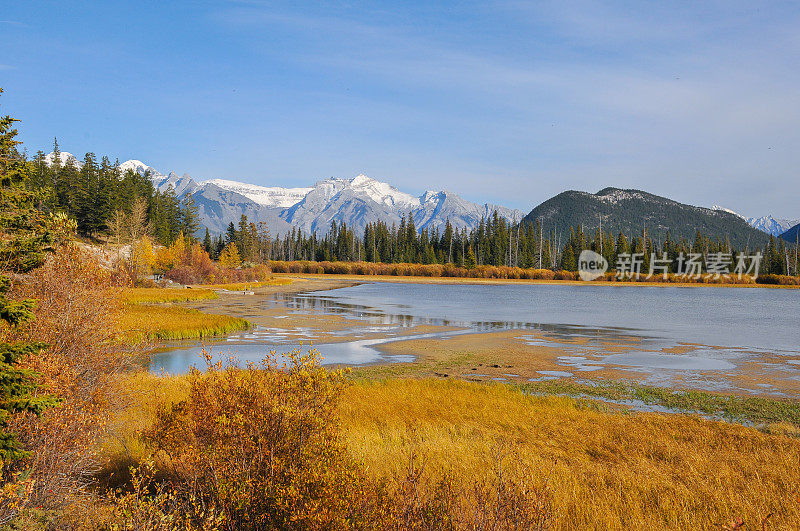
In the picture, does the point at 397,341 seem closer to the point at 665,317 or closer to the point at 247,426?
the point at 247,426

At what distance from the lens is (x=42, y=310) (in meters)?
9.71

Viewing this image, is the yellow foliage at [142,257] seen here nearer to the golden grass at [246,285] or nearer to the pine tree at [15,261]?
the golden grass at [246,285]

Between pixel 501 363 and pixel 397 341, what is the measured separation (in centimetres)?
923

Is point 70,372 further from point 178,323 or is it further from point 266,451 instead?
point 178,323

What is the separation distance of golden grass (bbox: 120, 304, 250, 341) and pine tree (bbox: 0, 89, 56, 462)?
2329 cm

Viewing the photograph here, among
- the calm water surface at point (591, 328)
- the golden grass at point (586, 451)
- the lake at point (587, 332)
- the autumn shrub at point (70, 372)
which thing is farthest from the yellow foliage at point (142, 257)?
the autumn shrub at point (70, 372)

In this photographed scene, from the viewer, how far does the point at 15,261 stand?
26.8 ft

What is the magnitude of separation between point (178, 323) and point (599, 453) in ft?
100

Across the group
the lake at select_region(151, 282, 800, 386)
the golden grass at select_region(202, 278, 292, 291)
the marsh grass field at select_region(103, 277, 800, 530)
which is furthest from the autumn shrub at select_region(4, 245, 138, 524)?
the golden grass at select_region(202, 278, 292, 291)

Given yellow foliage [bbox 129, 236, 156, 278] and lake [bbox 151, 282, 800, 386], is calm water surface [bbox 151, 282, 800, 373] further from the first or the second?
yellow foliage [bbox 129, 236, 156, 278]

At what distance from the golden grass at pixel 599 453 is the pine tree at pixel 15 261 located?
5.38m

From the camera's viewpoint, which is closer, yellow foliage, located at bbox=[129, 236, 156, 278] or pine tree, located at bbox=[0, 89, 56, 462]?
pine tree, located at bbox=[0, 89, 56, 462]

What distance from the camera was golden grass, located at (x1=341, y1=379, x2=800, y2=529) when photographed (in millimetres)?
8555

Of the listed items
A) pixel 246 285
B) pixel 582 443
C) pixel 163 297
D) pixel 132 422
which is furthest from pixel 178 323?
pixel 246 285
